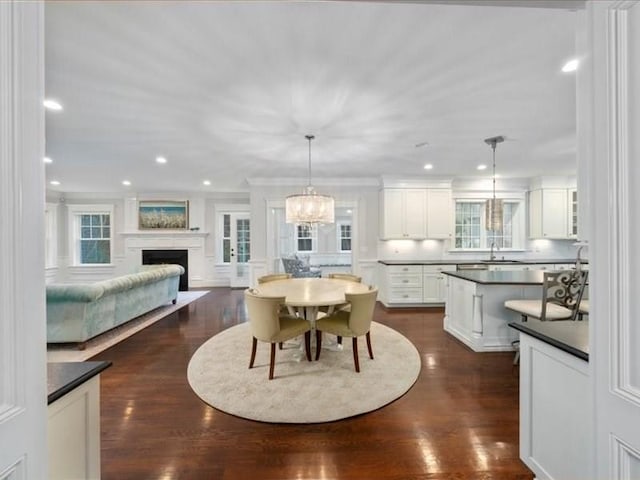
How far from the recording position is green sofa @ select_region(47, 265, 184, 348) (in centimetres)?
341

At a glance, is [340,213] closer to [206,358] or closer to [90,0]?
[206,358]

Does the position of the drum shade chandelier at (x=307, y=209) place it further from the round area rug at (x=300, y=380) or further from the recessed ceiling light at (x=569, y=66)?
the recessed ceiling light at (x=569, y=66)

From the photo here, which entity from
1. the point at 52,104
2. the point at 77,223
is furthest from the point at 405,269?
the point at 77,223

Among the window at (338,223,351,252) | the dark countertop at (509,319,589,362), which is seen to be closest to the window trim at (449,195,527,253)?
the window at (338,223,351,252)

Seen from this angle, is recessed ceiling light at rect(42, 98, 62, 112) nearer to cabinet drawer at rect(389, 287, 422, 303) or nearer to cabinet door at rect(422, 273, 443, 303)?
cabinet drawer at rect(389, 287, 422, 303)

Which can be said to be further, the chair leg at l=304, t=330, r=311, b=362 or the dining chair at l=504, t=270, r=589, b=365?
the chair leg at l=304, t=330, r=311, b=362

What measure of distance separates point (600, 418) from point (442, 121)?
2833mm

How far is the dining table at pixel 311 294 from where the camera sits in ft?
8.95

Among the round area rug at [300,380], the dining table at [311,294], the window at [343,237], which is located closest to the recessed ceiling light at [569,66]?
the dining table at [311,294]

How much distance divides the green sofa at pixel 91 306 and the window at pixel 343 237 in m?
5.39

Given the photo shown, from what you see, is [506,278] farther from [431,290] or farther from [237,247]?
[237,247]

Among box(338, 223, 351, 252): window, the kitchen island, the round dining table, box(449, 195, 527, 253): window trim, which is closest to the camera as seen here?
the kitchen island

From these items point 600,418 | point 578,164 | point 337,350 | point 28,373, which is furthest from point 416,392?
point 28,373

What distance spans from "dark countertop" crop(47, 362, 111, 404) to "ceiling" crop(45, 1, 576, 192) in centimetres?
178
